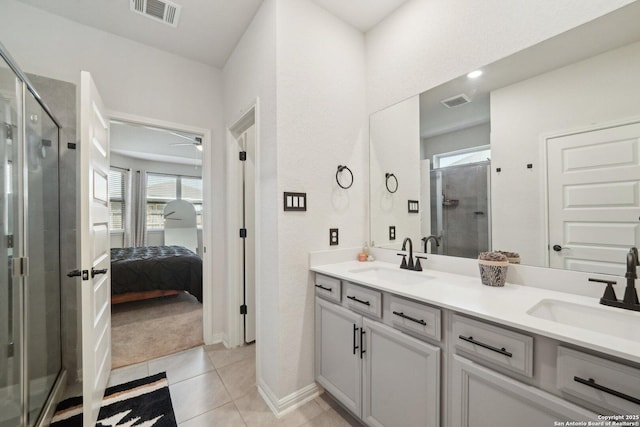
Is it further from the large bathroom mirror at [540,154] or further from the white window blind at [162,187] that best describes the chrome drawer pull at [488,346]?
the white window blind at [162,187]

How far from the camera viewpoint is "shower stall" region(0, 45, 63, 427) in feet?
4.65

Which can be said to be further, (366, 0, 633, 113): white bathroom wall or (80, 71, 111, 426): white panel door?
(80, 71, 111, 426): white panel door

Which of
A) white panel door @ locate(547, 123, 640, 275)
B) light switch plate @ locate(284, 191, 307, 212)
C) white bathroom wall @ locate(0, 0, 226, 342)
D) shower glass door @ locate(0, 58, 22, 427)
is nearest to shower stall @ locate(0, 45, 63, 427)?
shower glass door @ locate(0, 58, 22, 427)

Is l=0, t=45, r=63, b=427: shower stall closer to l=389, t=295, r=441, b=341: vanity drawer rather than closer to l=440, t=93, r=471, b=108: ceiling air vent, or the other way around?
l=389, t=295, r=441, b=341: vanity drawer

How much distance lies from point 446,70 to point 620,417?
5.71 feet

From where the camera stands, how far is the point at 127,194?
5.88 metres

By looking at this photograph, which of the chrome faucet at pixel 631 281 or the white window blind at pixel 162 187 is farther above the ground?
the white window blind at pixel 162 187

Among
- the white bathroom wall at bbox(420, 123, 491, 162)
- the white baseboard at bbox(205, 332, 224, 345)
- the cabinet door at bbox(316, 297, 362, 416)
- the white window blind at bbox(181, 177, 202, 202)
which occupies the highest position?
the white window blind at bbox(181, 177, 202, 202)

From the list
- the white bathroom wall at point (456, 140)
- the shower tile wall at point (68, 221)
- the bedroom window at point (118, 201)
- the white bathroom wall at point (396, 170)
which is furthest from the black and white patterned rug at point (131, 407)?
the bedroom window at point (118, 201)

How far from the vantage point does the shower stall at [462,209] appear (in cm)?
151

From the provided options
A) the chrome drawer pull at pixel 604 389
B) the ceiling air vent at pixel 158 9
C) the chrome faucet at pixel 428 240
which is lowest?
the chrome drawer pull at pixel 604 389

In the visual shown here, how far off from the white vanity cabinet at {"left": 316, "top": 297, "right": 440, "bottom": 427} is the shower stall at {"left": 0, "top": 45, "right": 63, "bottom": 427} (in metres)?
1.71

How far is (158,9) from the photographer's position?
1893 mm

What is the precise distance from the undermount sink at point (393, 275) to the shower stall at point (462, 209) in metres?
0.26
